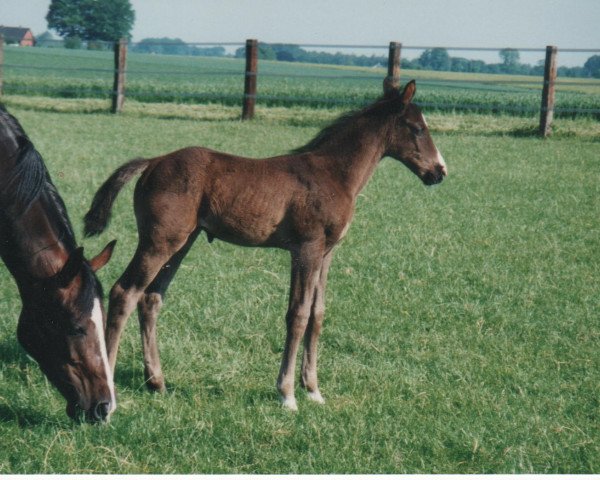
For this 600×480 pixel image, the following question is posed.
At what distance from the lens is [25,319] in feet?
11.0

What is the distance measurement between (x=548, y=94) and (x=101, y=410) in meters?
14.7

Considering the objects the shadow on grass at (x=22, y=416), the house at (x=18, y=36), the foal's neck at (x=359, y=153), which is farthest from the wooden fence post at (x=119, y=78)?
the shadow on grass at (x=22, y=416)

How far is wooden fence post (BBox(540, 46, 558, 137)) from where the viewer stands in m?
16.0

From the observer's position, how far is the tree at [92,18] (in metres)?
26.0

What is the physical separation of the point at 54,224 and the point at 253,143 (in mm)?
10362

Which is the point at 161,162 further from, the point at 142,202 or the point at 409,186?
the point at 409,186

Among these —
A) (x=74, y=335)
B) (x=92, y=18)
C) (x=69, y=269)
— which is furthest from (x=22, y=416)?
(x=92, y=18)

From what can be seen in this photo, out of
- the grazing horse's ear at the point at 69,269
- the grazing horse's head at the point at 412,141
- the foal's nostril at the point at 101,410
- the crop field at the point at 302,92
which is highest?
the crop field at the point at 302,92

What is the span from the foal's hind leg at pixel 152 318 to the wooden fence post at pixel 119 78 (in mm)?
15850

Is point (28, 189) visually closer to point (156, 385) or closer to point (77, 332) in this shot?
point (77, 332)

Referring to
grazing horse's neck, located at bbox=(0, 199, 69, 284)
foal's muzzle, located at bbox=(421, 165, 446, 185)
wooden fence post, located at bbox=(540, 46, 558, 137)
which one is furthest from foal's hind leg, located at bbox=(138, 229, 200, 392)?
wooden fence post, located at bbox=(540, 46, 558, 137)

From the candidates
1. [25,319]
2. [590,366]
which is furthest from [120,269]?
[590,366]

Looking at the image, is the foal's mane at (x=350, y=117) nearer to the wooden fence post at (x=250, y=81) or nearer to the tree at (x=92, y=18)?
the wooden fence post at (x=250, y=81)

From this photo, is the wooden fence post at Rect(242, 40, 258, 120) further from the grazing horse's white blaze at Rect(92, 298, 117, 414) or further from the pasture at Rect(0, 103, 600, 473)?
the grazing horse's white blaze at Rect(92, 298, 117, 414)
